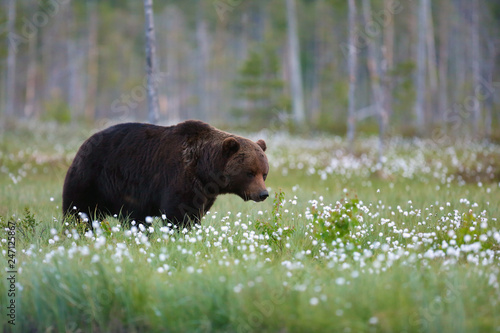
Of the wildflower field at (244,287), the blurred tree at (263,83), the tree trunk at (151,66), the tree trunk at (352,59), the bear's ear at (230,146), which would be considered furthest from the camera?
the blurred tree at (263,83)

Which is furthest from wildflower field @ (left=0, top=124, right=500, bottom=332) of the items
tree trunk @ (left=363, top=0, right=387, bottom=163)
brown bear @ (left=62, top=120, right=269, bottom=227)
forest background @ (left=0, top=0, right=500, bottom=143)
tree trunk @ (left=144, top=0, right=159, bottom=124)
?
forest background @ (left=0, top=0, right=500, bottom=143)

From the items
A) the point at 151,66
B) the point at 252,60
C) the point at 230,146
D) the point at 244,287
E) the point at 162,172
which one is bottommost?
the point at 244,287

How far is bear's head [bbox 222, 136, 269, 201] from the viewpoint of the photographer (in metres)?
5.73

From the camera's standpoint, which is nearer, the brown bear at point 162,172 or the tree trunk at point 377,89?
the brown bear at point 162,172

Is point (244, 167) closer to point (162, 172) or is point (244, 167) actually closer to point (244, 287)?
point (162, 172)

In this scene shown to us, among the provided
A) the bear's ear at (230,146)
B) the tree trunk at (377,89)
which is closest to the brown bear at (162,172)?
the bear's ear at (230,146)

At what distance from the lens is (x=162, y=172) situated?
5.90 meters

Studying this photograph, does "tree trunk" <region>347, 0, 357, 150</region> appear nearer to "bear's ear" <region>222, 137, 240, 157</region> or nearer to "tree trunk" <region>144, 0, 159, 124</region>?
"tree trunk" <region>144, 0, 159, 124</region>

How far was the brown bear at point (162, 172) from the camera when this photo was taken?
18.9ft

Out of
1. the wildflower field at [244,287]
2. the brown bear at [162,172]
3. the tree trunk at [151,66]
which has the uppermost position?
the tree trunk at [151,66]

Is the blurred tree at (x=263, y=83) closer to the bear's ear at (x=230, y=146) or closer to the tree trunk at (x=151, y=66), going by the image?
the tree trunk at (x=151, y=66)

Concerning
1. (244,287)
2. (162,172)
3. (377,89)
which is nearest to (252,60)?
(377,89)

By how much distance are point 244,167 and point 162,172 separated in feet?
3.56

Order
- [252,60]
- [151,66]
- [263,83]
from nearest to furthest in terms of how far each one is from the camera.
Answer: [151,66] → [252,60] → [263,83]
